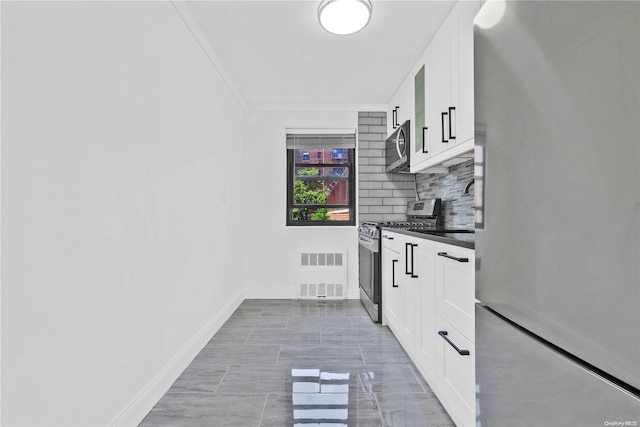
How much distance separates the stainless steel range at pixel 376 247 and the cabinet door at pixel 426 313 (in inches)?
37.4

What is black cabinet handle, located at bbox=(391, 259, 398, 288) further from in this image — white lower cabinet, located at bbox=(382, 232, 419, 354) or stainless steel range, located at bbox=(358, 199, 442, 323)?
stainless steel range, located at bbox=(358, 199, 442, 323)

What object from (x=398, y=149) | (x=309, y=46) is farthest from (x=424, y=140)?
(x=309, y=46)

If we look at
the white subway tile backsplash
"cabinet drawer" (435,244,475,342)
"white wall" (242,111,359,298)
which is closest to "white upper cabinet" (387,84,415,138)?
the white subway tile backsplash

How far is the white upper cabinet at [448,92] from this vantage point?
2.09 metres

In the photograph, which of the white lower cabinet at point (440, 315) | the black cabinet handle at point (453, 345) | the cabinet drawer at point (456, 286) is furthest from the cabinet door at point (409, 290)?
the black cabinet handle at point (453, 345)

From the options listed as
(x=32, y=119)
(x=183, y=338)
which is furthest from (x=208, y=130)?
(x=32, y=119)

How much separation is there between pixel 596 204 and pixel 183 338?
7.71 ft

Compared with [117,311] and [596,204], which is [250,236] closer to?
[117,311]

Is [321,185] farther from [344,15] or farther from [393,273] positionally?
[344,15]

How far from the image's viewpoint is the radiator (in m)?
4.25

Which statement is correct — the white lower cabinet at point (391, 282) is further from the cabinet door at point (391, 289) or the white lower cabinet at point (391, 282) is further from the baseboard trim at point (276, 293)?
the baseboard trim at point (276, 293)

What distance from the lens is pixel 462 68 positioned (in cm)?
214

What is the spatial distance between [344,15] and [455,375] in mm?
2206

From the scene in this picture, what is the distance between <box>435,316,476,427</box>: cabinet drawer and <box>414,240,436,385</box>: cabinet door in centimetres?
9
